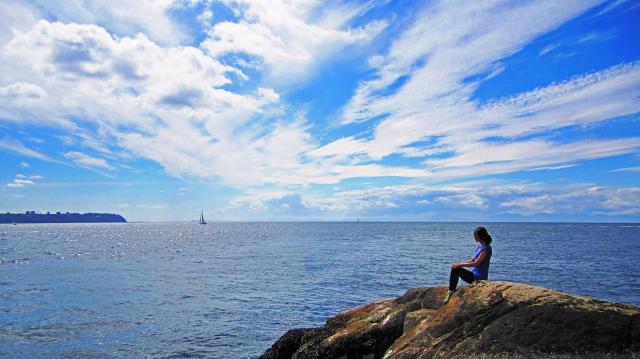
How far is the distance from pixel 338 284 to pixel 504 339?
25520mm

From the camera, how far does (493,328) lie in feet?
29.5

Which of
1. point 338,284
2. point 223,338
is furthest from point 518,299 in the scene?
point 338,284

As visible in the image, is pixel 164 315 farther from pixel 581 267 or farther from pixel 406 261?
pixel 581 267

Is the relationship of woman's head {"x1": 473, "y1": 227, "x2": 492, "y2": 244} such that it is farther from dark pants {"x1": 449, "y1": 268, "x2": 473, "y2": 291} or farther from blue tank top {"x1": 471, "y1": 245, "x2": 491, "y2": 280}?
dark pants {"x1": 449, "y1": 268, "x2": 473, "y2": 291}

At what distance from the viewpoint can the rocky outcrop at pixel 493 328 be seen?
26.5 ft

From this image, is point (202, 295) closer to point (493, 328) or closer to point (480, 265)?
point (480, 265)

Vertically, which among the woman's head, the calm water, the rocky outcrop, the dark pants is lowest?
the calm water

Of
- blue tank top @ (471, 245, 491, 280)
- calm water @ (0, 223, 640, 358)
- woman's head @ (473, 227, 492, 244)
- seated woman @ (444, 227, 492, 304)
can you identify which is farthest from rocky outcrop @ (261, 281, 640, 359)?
calm water @ (0, 223, 640, 358)

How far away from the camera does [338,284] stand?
110 feet

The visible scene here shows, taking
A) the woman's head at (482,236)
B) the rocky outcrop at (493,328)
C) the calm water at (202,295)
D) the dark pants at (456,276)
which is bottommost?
the calm water at (202,295)

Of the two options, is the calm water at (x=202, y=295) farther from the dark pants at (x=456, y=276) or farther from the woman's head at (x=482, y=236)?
the woman's head at (x=482, y=236)

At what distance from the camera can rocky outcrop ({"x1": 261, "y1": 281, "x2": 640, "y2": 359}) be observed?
26.5ft

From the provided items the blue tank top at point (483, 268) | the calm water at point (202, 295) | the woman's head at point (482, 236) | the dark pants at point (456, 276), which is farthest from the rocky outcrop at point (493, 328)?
the calm water at point (202, 295)

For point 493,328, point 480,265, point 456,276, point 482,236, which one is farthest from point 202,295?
point 493,328
